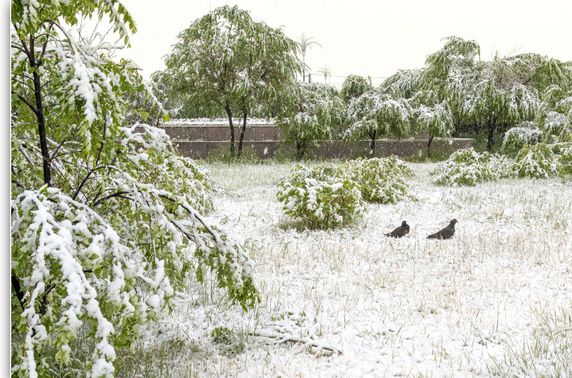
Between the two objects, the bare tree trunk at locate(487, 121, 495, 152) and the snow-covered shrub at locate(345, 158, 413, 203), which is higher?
the bare tree trunk at locate(487, 121, 495, 152)

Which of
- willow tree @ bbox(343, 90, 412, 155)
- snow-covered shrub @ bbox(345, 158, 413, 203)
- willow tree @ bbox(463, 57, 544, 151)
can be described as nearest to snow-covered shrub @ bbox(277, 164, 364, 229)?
snow-covered shrub @ bbox(345, 158, 413, 203)

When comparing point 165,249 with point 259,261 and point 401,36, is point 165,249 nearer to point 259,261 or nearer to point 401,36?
point 259,261

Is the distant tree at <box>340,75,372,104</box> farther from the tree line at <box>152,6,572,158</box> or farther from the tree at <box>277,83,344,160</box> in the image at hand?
the tree at <box>277,83,344,160</box>

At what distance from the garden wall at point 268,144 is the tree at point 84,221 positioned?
504 inches

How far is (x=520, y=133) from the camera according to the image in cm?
1489

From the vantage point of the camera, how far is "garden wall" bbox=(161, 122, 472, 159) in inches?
620

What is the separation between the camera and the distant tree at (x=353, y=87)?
57.7ft

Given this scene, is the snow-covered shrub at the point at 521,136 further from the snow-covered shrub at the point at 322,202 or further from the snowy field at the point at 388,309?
the snow-covered shrub at the point at 322,202

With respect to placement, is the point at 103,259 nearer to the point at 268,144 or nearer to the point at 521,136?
the point at 268,144

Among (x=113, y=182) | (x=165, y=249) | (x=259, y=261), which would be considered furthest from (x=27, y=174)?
(x=259, y=261)

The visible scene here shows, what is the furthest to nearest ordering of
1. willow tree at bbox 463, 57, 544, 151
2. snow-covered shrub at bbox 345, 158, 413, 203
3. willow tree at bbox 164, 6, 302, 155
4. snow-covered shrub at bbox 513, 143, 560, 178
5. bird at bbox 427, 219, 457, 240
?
willow tree at bbox 463, 57, 544, 151, willow tree at bbox 164, 6, 302, 155, snow-covered shrub at bbox 513, 143, 560, 178, snow-covered shrub at bbox 345, 158, 413, 203, bird at bbox 427, 219, 457, 240

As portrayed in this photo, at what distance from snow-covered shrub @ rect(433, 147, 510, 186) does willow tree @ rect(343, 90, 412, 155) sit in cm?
528

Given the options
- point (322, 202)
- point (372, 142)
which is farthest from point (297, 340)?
point (372, 142)

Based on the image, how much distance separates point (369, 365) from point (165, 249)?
4.60 ft
